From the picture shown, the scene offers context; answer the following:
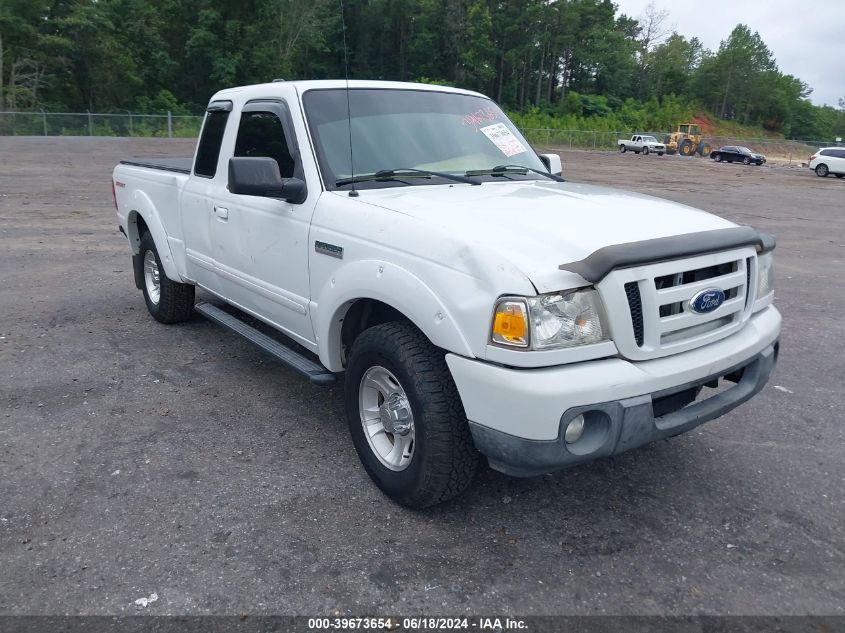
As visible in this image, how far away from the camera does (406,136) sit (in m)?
4.13

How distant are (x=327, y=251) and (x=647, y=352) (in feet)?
5.43

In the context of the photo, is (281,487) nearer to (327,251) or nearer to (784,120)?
(327,251)

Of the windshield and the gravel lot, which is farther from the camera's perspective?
the windshield

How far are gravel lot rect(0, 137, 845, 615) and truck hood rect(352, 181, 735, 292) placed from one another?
1.25 m

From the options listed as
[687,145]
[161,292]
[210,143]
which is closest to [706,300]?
[210,143]

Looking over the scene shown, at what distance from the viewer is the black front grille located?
2817mm

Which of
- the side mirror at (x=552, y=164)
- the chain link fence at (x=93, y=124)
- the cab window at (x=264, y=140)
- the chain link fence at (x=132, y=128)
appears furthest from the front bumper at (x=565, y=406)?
the chain link fence at (x=93, y=124)

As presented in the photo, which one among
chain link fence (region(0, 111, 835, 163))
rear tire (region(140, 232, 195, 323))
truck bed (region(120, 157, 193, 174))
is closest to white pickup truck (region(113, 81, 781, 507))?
truck bed (region(120, 157, 193, 174))

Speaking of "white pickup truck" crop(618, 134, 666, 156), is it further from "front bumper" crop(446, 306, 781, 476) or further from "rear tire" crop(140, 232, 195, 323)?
"front bumper" crop(446, 306, 781, 476)

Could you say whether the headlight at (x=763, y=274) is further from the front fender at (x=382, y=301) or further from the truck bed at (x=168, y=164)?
Result: the truck bed at (x=168, y=164)

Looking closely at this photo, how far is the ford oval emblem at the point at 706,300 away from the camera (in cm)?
299

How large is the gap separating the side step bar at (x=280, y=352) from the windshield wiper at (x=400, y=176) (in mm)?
1013

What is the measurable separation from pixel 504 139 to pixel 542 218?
63.0 inches

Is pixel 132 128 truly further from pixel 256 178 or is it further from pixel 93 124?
pixel 256 178
